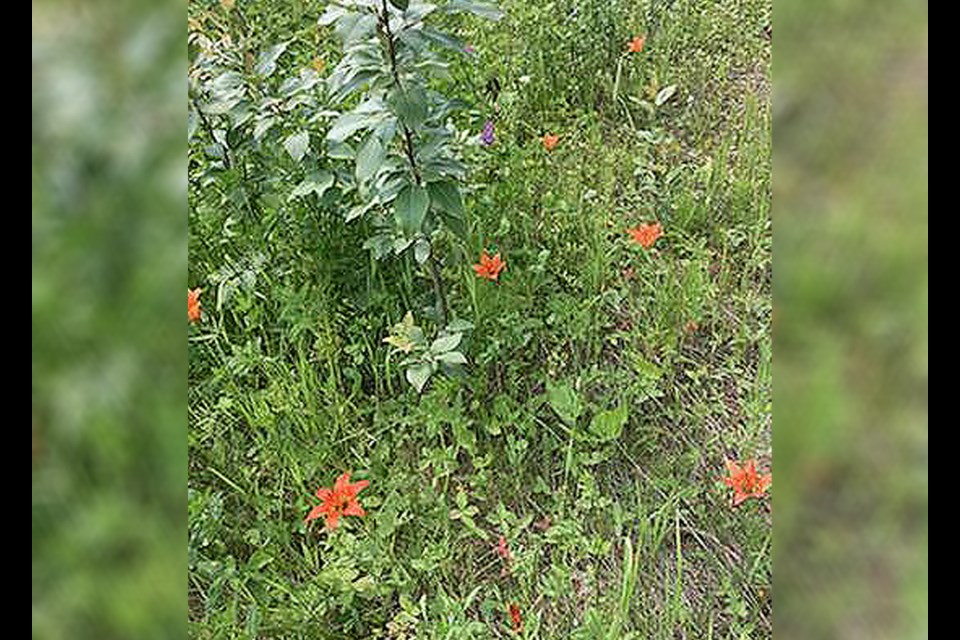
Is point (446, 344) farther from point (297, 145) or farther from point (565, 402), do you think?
point (297, 145)

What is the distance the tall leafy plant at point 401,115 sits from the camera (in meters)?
1.40

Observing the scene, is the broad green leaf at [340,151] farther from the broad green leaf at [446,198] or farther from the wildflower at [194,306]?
the wildflower at [194,306]

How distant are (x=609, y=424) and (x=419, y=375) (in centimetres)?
30

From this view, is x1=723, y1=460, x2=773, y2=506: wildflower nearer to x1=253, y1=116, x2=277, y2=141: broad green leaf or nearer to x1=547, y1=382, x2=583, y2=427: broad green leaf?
x1=547, y1=382, x2=583, y2=427: broad green leaf

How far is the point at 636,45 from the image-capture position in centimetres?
221

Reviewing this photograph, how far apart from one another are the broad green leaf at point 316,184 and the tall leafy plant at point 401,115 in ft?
0.15

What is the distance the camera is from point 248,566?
142 cm

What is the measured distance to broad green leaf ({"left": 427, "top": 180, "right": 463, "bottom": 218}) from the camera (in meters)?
1.49

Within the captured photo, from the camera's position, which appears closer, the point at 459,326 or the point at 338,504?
the point at 338,504
